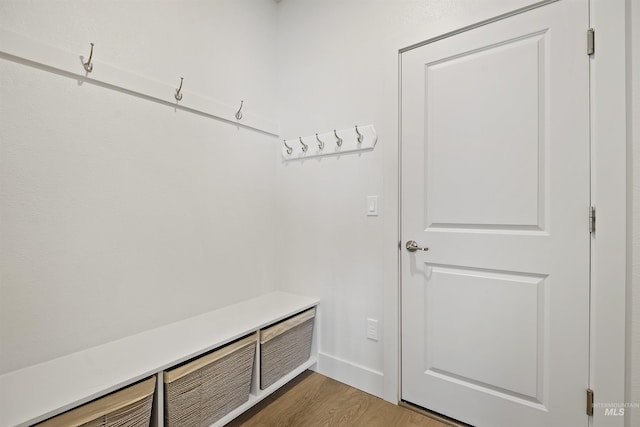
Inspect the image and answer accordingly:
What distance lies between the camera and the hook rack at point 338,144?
1.90m

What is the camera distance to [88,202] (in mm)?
1404

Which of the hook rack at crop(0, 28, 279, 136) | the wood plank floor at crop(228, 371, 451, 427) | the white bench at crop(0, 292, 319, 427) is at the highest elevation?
the hook rack at crop(0, 28, 279, 136)

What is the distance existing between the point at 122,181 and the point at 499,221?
1876 mm

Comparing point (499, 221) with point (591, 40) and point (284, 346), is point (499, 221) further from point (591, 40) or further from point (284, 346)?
point (284, 346)

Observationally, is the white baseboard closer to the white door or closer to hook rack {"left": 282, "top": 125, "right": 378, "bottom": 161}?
the white door

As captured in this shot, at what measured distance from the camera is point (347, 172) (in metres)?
2.02

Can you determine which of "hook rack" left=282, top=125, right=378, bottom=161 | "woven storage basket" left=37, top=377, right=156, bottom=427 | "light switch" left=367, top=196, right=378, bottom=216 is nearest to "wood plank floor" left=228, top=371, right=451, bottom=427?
"woven storage basket" left=37, top=377, right=156, bottom=427

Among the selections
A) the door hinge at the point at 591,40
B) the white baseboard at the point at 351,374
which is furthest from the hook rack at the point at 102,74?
the door hinge at the point at 591,40

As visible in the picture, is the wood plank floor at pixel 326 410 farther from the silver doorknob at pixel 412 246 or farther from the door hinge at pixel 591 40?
the door hinge at pixel 591 40

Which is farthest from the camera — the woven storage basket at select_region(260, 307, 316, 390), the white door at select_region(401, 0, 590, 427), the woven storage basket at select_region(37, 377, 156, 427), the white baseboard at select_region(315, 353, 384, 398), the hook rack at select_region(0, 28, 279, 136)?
the white baseboard at select_region(315, 353, 384, 398)

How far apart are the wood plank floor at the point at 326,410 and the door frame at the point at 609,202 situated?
2.66 ft

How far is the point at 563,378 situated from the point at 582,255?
55 centimetres

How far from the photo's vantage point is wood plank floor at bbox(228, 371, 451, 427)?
5.31 ft

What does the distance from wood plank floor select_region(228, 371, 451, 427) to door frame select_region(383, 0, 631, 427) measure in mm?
811
